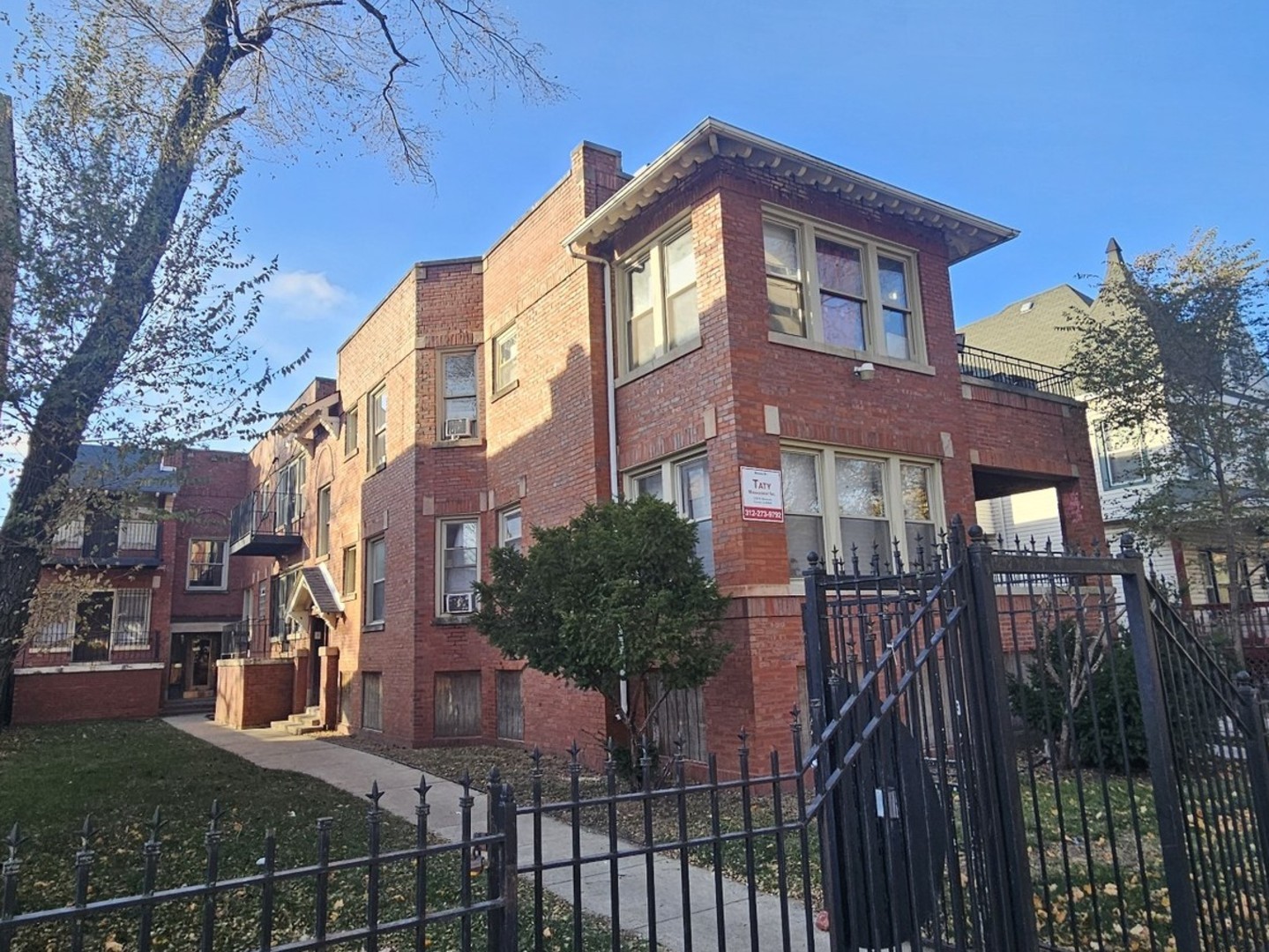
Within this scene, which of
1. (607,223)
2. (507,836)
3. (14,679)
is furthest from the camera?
(14,679)

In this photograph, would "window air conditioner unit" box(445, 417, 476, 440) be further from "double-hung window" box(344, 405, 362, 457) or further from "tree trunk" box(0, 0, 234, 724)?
"tree trunk" box(0, 0, 234, 724)

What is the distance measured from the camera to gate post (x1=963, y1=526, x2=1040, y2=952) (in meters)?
3.37

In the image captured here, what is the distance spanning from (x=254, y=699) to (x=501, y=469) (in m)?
9.86

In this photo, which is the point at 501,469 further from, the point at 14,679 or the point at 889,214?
the point at 14,679

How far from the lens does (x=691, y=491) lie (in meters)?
11.0

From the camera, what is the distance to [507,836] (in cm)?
285

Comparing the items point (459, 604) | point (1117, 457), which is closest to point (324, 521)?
point (459, 604)

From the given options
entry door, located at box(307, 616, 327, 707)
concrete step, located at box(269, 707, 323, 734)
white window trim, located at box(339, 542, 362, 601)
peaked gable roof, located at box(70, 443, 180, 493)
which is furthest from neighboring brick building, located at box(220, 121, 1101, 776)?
entry door, located at box(307, 616, 327, 707)

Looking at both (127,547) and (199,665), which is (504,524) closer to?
(127,547)

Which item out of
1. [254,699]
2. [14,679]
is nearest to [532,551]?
[254,699]

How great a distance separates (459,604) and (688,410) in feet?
21.0

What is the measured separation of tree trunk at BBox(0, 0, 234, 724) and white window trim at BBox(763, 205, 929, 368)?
6.67 m

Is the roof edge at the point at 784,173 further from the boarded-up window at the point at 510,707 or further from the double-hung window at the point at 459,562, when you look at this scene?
the boarded-up window at the point at 510,707

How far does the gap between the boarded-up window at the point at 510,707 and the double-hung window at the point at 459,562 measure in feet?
4.97
